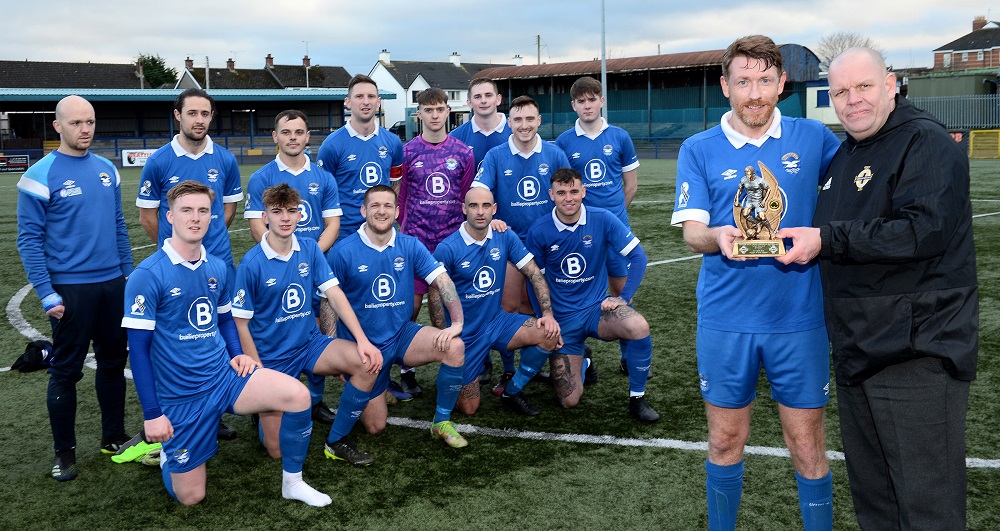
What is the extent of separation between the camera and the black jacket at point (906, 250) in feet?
9.02

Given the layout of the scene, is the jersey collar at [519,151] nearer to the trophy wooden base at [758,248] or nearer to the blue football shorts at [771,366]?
the blue football shorts at [771,366]

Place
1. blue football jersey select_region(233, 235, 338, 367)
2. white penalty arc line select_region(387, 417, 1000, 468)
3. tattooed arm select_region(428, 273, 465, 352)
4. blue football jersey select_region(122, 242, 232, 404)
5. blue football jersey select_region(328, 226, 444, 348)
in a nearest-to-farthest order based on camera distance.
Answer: blue football jersey select_region(122, 242, 232, 404), white penalty arc line select_region(387, 417, 1000, 468), blue football jersey select_region(233, 235, 338, 367), tattooed arm select_region(428, 273, 465, 352), blue football jersey select_region(328, 226, 444, 348)

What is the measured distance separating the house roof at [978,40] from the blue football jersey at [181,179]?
275ft

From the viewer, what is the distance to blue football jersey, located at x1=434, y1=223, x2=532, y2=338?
6.04 meters

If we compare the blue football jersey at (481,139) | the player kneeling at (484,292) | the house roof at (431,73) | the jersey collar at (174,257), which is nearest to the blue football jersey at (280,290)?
the jersey collar at (174,257)

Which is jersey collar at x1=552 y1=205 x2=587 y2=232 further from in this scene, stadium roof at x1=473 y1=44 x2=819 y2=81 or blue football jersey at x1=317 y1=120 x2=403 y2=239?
stadium roof at x1=473 y1=44 x2=819 y2=81

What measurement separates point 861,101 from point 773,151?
520 mm

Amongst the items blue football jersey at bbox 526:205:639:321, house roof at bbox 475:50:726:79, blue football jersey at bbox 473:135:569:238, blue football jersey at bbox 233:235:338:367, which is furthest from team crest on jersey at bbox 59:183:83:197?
house roof at bbox 475:50:726:79

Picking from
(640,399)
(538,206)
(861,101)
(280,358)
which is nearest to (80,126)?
(280,358)

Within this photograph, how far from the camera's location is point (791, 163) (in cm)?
338

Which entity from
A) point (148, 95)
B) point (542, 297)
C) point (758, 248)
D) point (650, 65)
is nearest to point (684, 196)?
point (758, 248)

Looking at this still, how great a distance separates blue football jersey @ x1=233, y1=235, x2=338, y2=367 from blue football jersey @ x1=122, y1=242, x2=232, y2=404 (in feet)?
1.45

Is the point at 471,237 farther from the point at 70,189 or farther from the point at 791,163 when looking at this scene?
the point at 791,163

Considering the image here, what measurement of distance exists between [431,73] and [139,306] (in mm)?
78915
